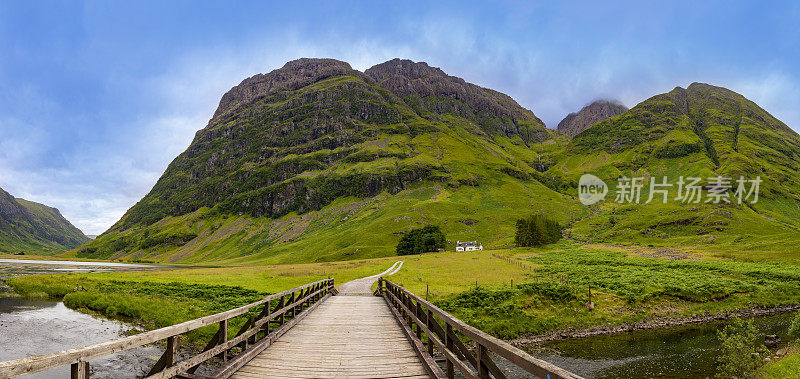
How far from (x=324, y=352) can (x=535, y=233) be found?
338 ft

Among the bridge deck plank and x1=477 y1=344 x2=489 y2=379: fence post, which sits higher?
x1=477 y1=344 x2=489 y2=379: fence post

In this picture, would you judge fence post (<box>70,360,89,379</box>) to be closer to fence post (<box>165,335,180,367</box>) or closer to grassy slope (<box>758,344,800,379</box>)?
fence post (<box>165,335,180,367</box>)

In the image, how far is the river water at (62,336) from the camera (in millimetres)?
17672

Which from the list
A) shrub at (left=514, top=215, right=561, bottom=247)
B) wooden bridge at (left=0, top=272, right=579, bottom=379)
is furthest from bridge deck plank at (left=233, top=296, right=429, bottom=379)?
shrub at (left=514, top=215, right=561, bottom=247)

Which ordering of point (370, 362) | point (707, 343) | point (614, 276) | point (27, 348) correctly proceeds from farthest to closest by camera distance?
point (614, 276) < point (707, 343) < point (27, 348) < point (370, 362)

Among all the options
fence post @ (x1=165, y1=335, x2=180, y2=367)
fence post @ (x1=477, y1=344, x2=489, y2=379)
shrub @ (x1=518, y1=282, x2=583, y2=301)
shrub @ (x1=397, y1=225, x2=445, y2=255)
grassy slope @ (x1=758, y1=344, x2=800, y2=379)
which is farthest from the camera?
shrub @ (x1=397, y1=225, x2=445, y2=255)

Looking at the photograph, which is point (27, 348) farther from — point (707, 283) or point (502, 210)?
point (502, 210)

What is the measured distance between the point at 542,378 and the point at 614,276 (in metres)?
47.3

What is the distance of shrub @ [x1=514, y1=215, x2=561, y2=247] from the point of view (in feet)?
339

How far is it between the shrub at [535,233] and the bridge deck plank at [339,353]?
3809 inches

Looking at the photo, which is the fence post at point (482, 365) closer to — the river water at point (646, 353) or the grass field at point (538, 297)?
the river water at point (646, 353)

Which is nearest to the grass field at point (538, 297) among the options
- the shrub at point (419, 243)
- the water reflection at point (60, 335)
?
the water reflection at point (60, 335)

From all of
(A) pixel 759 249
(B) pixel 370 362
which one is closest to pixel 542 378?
(B) pixel 370 362

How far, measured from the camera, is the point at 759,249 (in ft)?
235
